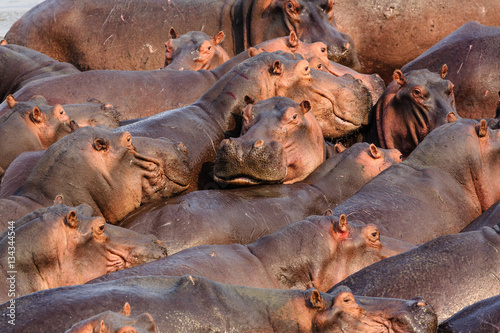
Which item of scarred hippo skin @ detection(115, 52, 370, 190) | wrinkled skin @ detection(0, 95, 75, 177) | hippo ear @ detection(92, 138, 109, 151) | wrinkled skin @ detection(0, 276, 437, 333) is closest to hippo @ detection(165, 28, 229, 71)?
scarred hippo skin @ detection(115, 52, 370, 190)

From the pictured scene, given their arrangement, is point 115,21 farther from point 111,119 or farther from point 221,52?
point 111,119

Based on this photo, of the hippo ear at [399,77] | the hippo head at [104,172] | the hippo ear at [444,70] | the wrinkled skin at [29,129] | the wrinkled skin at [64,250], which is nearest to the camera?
the wrinkled skin at [64,250]

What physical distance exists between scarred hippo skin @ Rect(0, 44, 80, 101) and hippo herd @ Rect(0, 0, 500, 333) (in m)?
0.02

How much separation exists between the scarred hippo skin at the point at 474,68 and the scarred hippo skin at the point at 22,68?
10.6 feet

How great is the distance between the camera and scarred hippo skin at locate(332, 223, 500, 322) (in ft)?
13.5

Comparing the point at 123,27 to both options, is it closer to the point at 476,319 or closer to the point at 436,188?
the point at 436,188

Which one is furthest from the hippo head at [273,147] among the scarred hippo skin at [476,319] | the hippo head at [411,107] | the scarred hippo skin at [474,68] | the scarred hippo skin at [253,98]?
the scarred hippo skin at [476,319]

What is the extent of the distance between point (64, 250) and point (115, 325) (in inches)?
68.5

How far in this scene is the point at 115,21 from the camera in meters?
9.23

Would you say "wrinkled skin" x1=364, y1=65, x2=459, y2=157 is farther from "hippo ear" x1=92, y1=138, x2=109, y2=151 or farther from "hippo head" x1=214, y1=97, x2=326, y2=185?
Answer: "hippo ear" x1=92, y1=138, x2=109, y2=151

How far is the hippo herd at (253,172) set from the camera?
137 inches

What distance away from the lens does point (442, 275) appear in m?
4.19

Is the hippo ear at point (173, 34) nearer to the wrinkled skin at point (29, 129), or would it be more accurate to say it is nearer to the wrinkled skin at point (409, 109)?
the wrinkled skin at point (409, 109)

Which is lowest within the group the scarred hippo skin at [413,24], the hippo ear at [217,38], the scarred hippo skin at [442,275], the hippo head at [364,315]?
the scarred hippo skin at [413,24]
